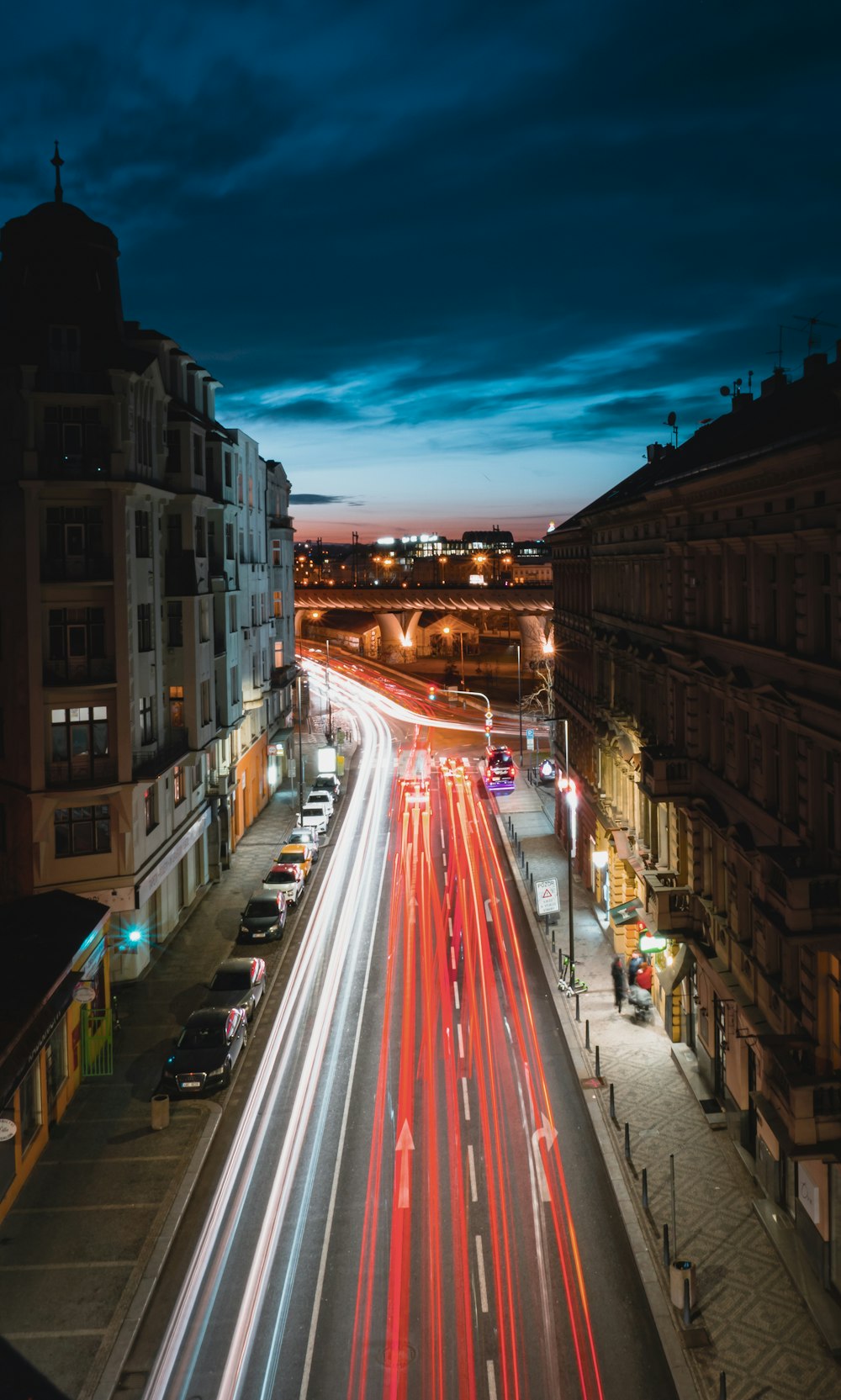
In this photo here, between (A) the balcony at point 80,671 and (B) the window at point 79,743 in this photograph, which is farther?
(B) the window at point 79,743

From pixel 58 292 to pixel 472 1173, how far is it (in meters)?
28.5

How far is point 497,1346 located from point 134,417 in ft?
87.8

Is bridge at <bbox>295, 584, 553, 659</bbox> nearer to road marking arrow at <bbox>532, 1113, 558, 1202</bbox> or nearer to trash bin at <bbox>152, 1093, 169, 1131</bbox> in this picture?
road marking arrow at <bbox>532, 1113, 558, 1202</bbox>

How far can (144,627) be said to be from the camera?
32.1 metres

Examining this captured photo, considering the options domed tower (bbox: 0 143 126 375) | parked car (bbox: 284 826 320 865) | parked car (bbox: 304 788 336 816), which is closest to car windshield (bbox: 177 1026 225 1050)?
parked car (bbox: 284 826 320 865)

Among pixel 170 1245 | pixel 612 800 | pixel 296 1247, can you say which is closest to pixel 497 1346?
pixel 296 1247

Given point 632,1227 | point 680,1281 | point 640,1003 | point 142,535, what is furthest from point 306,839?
point 680,1281

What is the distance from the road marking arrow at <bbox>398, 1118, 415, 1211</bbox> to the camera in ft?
67.9

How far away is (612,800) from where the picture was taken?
37.0m

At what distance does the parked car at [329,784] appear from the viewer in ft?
204

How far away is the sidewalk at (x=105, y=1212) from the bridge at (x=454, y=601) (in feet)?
241

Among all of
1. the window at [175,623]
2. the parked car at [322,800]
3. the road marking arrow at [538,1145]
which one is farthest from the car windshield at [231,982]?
the parked car at [322,800]

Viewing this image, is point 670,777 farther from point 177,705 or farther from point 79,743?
point 177,705

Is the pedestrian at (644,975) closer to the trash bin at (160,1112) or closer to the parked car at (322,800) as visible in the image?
the trash bin at (160,1112)
